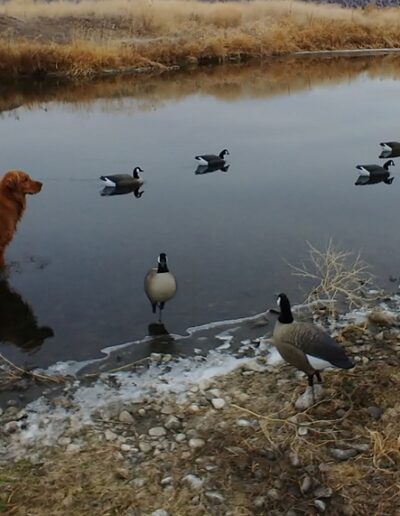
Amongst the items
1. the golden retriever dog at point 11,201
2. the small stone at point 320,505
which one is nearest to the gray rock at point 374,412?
the small stone at point 320,505

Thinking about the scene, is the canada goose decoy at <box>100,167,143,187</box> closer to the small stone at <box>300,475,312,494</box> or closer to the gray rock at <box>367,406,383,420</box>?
the gray rock at <box>367,406,383,420</box>

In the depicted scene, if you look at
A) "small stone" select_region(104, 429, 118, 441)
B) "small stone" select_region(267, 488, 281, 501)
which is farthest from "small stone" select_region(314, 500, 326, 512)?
"small stone" select_region(104, 429, 118, 441)

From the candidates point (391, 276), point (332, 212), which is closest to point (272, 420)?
point (391, 276)

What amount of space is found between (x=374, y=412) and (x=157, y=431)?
4.86 ft

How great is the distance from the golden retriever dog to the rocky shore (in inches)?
112

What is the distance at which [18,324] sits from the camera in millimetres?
6594

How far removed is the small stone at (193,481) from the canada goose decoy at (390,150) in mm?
9398

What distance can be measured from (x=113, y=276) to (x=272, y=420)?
11.4 ft

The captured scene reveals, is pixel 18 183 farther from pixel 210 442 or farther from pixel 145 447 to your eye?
pixel 210 442

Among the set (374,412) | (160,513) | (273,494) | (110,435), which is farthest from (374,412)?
(110,435)

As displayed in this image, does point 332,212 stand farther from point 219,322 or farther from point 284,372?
point 284,372

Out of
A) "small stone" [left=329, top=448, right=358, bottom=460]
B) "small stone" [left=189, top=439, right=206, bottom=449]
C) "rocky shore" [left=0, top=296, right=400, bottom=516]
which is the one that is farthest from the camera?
"small stone" [left=189, top=439, right=206, bottom=449]

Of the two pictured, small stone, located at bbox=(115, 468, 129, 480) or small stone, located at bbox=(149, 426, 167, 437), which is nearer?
small stone, located at bbox=(115, 468, 129, 480)

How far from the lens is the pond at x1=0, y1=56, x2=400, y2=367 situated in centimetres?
679
